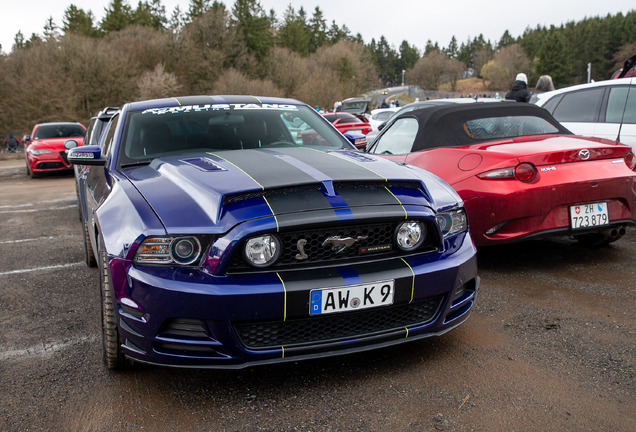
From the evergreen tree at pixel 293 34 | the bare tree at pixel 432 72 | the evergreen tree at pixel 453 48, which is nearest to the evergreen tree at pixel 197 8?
the evergreen tree at pixel 293 34

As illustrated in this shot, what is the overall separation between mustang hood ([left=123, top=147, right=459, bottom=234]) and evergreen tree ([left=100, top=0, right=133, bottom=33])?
7739 cm

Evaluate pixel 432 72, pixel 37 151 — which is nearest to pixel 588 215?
pixel 37 151

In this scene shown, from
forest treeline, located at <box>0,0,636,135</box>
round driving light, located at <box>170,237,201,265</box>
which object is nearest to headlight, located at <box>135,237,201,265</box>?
round driving light, located at <box>170,237,201,265</box>

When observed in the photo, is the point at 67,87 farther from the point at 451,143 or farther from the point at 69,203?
the point at 451,143

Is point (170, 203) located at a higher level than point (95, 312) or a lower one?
higher

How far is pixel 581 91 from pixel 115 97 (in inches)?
1623

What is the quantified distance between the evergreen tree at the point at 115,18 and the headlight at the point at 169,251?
78.0 meters

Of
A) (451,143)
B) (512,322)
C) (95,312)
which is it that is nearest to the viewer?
(512,322)

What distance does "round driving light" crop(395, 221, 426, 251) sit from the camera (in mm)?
2334

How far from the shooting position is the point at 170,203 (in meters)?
2.28

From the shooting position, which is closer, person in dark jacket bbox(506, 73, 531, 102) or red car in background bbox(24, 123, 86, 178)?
person in dark jacket bbox(506, 73, 531, 102)

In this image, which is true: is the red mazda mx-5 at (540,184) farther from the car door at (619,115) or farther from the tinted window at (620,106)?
the tinted window at (620,106)

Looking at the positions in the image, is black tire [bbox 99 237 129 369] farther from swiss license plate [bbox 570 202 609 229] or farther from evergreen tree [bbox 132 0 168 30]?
evergreen tree [bbox 132 0 168 30]

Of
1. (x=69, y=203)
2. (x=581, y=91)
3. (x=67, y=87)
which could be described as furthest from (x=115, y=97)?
(x=581, y=91)
